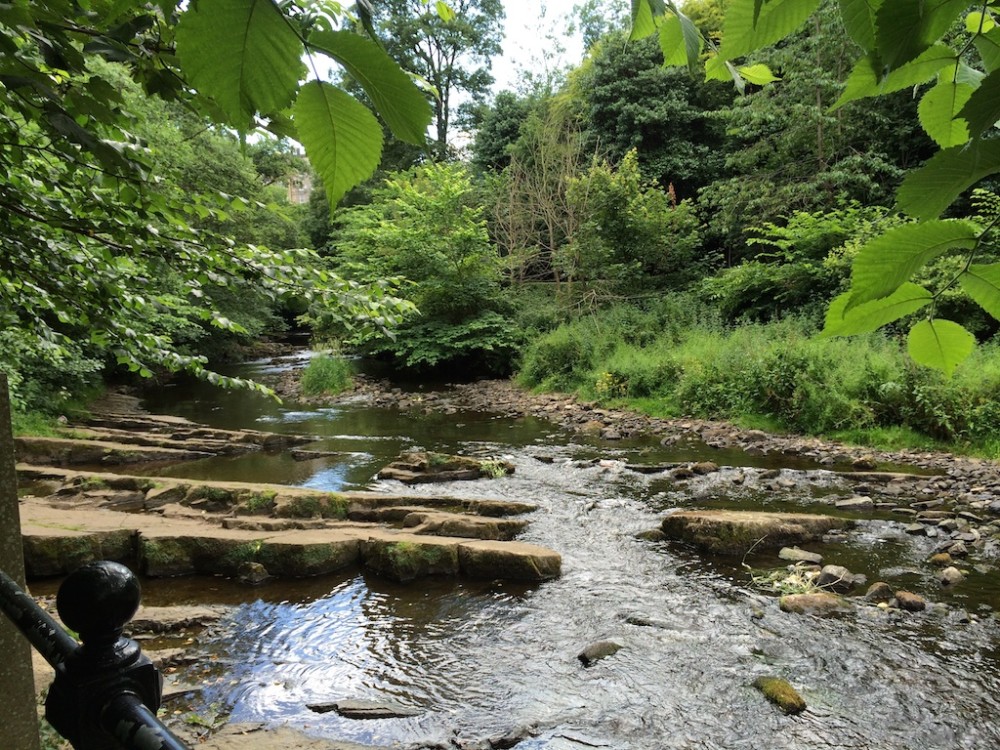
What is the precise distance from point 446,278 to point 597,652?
16.0 meters

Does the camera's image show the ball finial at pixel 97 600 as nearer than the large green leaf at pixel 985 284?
No

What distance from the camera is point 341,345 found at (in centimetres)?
2236

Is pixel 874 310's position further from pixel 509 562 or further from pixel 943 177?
pixel 509 562

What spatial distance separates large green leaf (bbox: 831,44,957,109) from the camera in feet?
2.04

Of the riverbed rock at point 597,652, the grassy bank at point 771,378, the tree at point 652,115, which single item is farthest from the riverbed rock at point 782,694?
the tree at point 652,115

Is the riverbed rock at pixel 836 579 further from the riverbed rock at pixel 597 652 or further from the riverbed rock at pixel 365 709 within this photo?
the riverbed rock at pixel 365 709

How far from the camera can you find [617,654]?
14.3 ft

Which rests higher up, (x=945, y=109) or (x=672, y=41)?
(x=672, y=41)

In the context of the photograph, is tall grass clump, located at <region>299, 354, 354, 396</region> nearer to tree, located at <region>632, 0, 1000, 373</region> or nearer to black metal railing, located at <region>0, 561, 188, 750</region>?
black metal railing, located at <region>0, 561, 188, 750</region>

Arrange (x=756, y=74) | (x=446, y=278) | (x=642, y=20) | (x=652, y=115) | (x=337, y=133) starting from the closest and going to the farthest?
(x=337, y=133) → (x=642, y=20) → (x=756, y=74) → (x=446, y=278) → (x=652, y=115)

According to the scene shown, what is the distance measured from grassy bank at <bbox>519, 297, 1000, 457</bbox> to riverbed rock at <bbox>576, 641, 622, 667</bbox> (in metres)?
5.08

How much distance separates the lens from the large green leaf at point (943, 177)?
51 centimetres

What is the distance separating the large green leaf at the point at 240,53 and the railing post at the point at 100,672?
0.63 metres

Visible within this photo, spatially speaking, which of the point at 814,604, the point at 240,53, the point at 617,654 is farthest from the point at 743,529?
the point at 240,53
